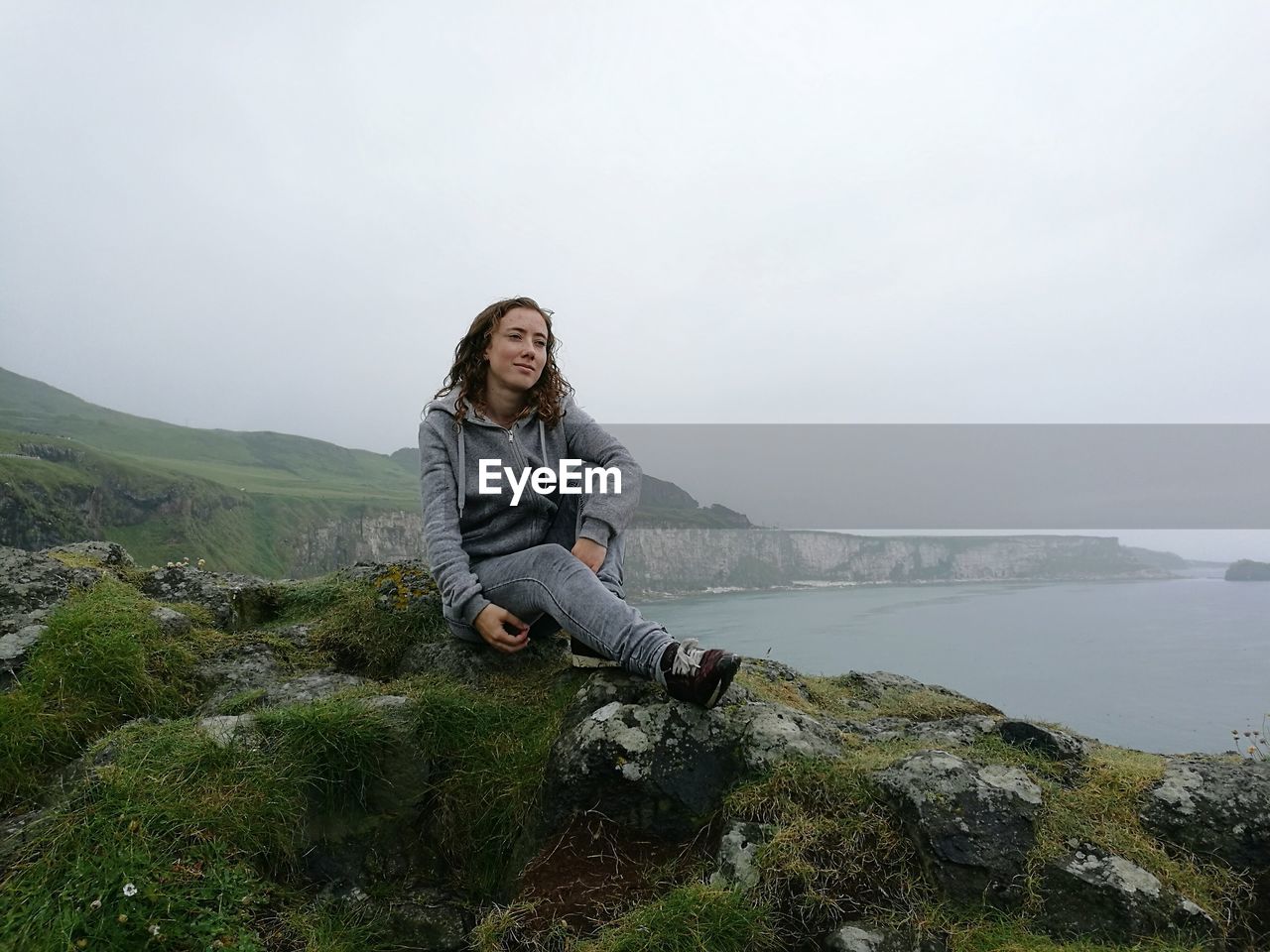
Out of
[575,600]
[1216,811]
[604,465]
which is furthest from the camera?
[604,465]

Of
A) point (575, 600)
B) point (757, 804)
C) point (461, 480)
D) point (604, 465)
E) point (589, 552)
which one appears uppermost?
point (604, 465)

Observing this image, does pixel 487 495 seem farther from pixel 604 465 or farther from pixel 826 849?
pixel 826 849

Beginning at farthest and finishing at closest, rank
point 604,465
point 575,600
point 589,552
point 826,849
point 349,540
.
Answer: point 349,540 → point 604,465 → point 589,552 → point 575,600 → point 826,849

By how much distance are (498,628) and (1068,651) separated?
42.4 meters

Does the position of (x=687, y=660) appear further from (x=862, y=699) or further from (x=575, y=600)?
(x=862, y=699)

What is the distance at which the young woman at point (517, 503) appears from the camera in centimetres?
436

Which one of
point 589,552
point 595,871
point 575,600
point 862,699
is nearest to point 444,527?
point 589,552

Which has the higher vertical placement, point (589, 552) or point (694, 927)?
point (589, 552)

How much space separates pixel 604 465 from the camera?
16.9 ft

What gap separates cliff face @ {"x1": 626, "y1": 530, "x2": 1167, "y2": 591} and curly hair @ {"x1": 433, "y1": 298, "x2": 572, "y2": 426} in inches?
3542

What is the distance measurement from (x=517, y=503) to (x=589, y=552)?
791 millimetres

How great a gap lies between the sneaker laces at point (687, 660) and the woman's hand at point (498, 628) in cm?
129

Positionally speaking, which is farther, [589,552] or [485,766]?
[589,552]

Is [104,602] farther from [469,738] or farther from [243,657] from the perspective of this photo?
[469,738]
